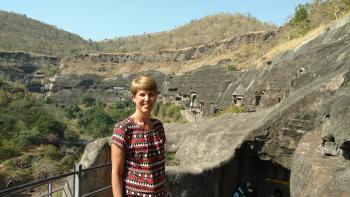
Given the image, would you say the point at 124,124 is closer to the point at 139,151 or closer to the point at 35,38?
the point at 139,151

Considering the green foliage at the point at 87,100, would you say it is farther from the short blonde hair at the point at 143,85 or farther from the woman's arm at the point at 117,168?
the woman's arm at the point at 117,168

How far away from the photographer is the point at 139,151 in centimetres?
354

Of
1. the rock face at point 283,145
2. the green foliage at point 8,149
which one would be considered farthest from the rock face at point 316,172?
the green foliage at point 8,149

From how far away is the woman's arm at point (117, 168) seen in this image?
346cm

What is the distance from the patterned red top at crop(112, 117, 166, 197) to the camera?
3502 millimetres

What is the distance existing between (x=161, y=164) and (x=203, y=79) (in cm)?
4001

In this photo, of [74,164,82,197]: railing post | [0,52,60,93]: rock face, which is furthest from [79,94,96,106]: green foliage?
[74,164,82,197]: railing post

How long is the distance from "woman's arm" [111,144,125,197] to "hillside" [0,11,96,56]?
101996 millimetres

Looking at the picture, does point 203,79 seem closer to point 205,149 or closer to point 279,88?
point 279,88

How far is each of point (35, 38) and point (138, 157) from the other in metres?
131

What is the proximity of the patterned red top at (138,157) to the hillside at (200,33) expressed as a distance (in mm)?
91852

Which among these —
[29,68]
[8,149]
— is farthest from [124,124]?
[29,68]

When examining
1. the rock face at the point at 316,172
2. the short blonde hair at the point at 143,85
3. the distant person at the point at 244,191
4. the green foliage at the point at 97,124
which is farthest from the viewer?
the green foliage at the point at 97,124

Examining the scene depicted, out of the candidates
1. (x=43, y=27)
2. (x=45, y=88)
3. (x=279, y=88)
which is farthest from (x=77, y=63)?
(x=279, y=88)
